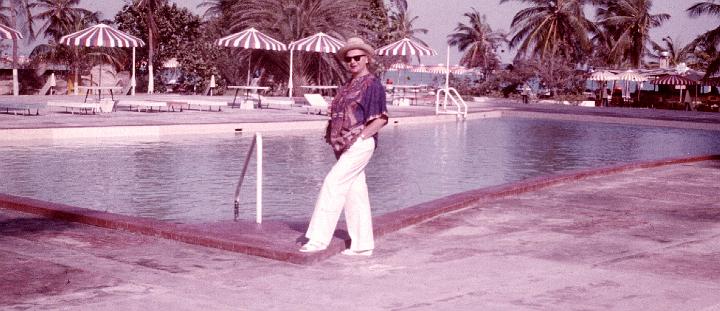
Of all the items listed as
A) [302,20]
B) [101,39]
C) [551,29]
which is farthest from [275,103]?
[551,29]

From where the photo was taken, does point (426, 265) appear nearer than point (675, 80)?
Yes

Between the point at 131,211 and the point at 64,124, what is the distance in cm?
Answer: 930

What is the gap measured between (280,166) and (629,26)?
4514 centimetres

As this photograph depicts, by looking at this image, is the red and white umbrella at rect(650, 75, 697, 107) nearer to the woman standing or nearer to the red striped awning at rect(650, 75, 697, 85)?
the red striped awning at rect(650, 75, 697, 85)

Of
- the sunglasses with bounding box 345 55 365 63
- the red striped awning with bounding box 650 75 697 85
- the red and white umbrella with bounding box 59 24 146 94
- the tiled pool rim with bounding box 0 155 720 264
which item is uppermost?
the red and white umbrella with bounding box 59 24 146 94

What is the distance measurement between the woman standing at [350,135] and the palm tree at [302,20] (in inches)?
1285

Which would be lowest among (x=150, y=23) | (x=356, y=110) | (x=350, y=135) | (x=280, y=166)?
(x=280, y=166)

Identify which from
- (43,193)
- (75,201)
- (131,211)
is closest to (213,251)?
(131,211)

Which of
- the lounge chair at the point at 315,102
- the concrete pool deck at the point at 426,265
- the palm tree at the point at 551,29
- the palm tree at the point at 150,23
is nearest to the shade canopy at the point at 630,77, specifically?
the palm tree at the point at 551,29

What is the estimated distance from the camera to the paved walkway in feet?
16.0

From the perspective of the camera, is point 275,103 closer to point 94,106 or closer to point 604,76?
point 94,106

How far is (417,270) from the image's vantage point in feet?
18.7

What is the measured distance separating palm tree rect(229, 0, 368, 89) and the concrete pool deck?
30708 millimetres

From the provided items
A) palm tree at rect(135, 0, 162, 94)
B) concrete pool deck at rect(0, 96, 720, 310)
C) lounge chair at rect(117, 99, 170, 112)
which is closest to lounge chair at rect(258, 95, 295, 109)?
lounge chair at rect(117, 99, 170, 112)
